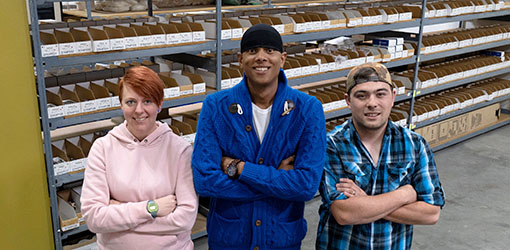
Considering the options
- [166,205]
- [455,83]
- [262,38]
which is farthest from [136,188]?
[455,83]

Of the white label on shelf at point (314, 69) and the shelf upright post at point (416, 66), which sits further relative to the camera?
the shelf upright post at point (416, 66)

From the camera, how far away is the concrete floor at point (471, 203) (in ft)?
12.8

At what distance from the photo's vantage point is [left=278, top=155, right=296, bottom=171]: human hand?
6.88ft

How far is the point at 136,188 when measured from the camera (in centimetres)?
200

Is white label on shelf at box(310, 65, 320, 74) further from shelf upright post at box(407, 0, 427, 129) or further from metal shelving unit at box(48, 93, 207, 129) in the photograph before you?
shelf upright post at box(407, 0, 427, 129)

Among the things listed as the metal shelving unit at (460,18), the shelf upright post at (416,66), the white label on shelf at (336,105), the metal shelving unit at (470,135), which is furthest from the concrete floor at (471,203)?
the metal shelving unit at (460,18)

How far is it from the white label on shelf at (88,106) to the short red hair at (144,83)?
123 centimetres

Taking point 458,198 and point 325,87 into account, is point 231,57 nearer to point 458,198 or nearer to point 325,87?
point 325,87

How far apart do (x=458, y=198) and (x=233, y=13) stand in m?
2.73

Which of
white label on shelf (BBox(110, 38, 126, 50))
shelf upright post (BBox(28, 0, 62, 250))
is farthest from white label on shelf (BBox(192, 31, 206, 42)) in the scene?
shelf upright post (BBox(28, 0, 62, 250))

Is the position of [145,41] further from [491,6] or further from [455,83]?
[491,6]

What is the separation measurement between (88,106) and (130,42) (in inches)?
19.6

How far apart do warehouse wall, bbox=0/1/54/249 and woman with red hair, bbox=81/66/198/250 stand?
3.65 feet

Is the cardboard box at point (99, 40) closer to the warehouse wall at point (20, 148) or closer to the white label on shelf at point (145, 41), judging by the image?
the white label on shelf at point (145, 41)
